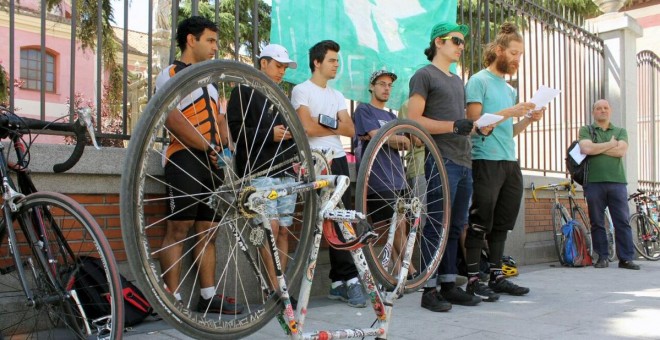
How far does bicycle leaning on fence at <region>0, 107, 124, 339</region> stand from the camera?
2441mm

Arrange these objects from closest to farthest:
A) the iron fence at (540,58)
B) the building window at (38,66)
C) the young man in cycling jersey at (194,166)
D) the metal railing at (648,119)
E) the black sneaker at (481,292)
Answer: the young man in cycling jersey at (194,166) → the black sneaker at (481,292) → the building window at (38,66) → the iron fence at (540,58) → the metal railing at (648,119)

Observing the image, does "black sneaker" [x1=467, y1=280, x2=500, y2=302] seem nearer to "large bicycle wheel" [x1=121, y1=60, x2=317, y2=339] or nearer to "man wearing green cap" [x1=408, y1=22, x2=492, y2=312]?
"man wearing green cap" [x1=408, y1=22, x2=492, y2=312]

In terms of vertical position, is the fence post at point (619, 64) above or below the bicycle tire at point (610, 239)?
above

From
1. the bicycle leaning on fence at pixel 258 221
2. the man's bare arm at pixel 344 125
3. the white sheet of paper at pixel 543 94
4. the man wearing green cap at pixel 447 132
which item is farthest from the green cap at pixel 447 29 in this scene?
the bicycle leaning on fence at pixel 258 221

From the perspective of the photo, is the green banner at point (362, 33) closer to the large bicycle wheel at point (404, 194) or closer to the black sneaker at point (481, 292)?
the large bicycle wheel at point (404, 194)

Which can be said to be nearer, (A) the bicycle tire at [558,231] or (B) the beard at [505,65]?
(B) the beard at [505,65]

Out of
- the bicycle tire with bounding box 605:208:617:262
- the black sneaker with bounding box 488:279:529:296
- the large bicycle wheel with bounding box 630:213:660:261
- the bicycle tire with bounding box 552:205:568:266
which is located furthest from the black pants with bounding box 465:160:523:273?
the large bicycle wheel with bounding box 630:213:660:261

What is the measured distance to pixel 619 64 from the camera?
375 inches

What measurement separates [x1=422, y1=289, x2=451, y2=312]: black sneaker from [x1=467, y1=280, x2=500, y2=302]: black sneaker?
1.26 feet

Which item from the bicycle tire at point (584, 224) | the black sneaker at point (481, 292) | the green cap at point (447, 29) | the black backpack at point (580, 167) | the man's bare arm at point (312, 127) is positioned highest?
the green cap at point (447, 29)

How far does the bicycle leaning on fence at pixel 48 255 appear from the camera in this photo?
244 centimetres

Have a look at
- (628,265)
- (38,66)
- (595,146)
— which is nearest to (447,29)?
(595,146)

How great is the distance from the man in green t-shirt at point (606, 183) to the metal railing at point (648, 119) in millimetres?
4265

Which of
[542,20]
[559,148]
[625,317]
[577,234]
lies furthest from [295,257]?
[559,148]
